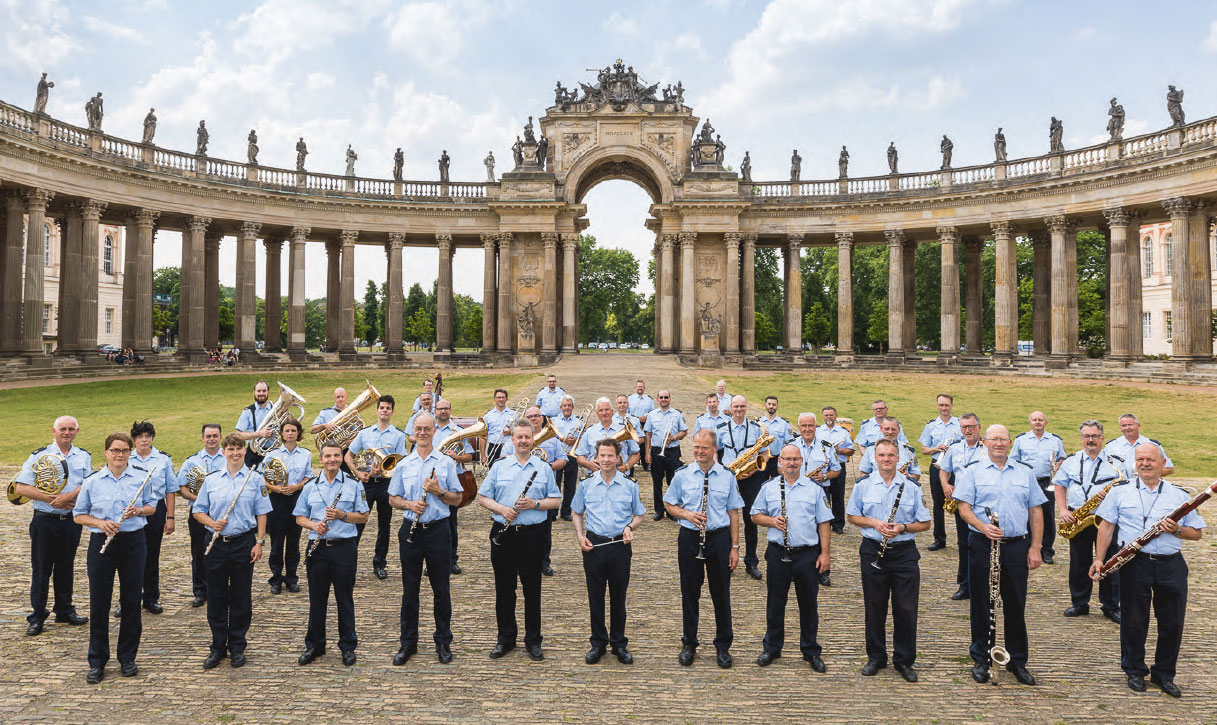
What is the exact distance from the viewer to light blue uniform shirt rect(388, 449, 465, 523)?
7812mm

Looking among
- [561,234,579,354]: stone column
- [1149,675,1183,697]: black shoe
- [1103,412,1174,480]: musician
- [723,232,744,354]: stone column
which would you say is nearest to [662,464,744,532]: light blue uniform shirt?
[1149,675,1183,697]: black shoe

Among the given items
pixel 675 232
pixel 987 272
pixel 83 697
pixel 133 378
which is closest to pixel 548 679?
pixel 83 697

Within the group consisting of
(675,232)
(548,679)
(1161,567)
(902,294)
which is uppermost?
(675,232)

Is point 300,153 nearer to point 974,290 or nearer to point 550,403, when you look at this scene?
point 550,403

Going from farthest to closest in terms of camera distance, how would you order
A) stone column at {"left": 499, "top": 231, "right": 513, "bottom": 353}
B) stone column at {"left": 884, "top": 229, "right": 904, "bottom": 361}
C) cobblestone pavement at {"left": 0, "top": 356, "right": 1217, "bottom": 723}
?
stone column at {"left": 499, "top": 231, "right": 513, "bottom": 353} → stone column at {"left": 884, "top": 229, "right": 904, "bottom": 361} → cobblestone pavement at {"left": 0, "top": 356, "right": 1217, "bottom": 723}

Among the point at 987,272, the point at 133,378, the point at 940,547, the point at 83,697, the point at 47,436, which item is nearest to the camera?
the point at 83,697

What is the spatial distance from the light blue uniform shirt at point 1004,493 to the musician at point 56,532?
401 inches

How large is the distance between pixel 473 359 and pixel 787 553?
4169cm

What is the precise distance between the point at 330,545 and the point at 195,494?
270 centimetres

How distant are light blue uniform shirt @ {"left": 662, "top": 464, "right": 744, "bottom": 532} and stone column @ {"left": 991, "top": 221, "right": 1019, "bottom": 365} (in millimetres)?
42872

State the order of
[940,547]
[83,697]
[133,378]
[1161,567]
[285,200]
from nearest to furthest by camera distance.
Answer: [83,697] < [1161,567] < [940,547] < [133,378] < [285,200]

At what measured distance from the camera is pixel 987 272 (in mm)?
77125

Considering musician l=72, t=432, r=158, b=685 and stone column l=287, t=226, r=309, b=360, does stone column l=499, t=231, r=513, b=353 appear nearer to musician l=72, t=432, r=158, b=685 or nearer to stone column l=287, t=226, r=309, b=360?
stone column l=287, t=226, r=309, b=360

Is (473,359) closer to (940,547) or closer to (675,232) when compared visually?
(675,232)
